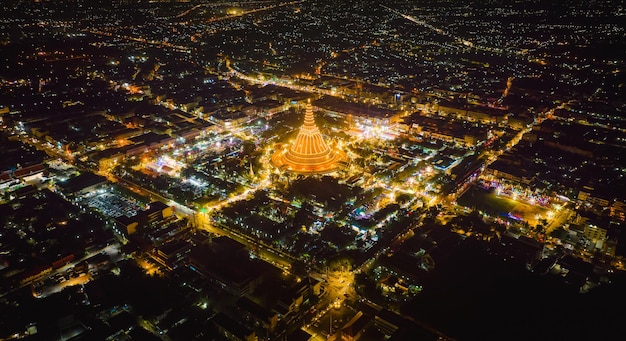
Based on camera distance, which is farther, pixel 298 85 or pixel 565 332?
pixel 298 85

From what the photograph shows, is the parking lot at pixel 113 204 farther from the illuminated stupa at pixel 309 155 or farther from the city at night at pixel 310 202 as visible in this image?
the illuminated stupa at pixel 309 155

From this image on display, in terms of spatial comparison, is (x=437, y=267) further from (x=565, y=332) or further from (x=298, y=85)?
(x=298, y=85)

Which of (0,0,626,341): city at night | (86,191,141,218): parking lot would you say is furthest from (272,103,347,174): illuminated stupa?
(86,191,141,218): parking lot

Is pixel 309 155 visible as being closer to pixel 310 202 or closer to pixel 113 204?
pixel 310 202

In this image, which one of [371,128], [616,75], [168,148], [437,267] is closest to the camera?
[437,267]

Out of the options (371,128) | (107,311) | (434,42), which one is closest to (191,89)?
(371,128)

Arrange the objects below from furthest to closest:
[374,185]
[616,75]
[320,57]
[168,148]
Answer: [320,57], [616,75], [168,148], [374,185]

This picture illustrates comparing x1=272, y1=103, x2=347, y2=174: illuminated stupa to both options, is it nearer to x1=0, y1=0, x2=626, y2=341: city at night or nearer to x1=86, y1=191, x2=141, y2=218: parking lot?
x1=0, y1=0, x2=626, y2=341: city at night
